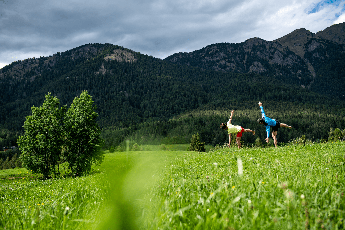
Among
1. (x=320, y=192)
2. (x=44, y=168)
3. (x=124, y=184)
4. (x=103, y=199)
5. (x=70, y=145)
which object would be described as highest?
(x=124, y=184)

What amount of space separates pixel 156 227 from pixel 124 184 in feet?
1.75

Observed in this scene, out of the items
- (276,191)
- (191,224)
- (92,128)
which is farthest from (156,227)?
(92,128)

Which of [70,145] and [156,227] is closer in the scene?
[156,227]

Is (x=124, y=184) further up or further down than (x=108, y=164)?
further down

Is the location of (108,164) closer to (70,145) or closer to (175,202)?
(175,202)

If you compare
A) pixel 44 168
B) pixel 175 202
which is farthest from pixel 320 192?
pixel 44 168

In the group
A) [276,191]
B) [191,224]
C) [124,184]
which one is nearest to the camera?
[124,184]

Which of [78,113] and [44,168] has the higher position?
[78,113]

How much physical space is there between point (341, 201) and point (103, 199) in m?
2.98

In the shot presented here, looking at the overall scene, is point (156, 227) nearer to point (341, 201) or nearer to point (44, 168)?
point (341, 201)

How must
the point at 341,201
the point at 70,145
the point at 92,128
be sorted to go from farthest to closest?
the point at 70,145 < the point at 92,128 < the point at 341,201

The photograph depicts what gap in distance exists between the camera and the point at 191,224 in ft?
7.02

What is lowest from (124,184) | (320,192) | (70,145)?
(70,145)

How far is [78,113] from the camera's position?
32.7m
